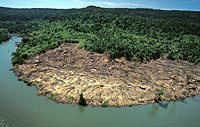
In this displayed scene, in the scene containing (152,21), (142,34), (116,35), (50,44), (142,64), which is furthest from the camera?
(152,21)

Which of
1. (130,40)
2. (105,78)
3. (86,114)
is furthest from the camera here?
(130,40)

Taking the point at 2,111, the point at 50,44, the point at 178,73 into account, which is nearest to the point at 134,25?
the point at 50,44

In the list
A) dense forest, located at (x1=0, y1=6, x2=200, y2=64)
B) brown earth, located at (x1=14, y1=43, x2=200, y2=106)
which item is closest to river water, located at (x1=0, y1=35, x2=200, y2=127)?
brown earth, located at (x1=14, y1=43, x2=200, y2=106)

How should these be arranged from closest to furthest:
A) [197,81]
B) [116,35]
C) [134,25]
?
[197,81] < [116,35] < [134,25]

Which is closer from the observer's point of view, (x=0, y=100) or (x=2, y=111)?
(x=2, y=111)

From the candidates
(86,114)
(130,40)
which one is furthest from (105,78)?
(130,40)

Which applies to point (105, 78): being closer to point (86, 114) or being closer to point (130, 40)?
point (86, 114)

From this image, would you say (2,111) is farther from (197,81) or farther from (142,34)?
(142,34)

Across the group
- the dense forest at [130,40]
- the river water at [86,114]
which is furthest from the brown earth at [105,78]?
the dense forest at [130,40]
